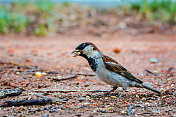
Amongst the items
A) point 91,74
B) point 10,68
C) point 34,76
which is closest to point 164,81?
point 91,74

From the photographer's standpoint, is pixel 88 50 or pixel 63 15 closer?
pixel 88 50

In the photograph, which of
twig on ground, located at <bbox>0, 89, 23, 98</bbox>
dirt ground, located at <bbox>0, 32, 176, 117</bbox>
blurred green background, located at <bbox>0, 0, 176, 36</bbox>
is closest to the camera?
dirt ground, located at <bbox>0, 32, 176, 117</bbox>

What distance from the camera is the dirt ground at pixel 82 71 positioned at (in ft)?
14.0

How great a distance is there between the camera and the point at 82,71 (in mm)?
6965

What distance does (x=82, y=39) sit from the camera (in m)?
10.9

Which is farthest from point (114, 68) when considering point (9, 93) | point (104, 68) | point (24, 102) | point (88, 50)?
point (9, 93)

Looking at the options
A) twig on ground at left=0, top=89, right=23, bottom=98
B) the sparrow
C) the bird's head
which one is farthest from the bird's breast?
twig on ground at left=0, top=89, right=23, bottom=98

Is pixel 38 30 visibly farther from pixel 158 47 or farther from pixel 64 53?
pixel 158 47

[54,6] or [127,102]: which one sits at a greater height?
[54,6]

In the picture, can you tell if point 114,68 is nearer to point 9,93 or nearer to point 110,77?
point 110,77

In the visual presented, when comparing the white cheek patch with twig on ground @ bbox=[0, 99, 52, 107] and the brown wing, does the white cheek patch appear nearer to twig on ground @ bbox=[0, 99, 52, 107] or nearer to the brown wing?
the brown wing

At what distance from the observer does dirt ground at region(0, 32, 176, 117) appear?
169 inches

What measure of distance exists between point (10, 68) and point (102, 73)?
273 centimetres

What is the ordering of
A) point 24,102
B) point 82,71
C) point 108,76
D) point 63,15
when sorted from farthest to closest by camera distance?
point 63,15, point 82,71, point 108,76, point 24,102
